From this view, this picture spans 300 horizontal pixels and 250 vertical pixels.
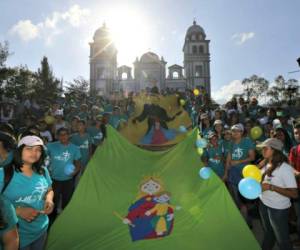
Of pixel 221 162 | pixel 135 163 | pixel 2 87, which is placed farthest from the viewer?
pixel 2 87

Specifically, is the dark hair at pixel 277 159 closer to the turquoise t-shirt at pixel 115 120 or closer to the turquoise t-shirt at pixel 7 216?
the turquoise t-shirt at pixel 7 216

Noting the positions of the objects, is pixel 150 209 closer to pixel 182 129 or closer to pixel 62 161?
pixel 62 161

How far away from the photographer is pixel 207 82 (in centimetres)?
6012

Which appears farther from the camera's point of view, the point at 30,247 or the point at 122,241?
the point at 122,241

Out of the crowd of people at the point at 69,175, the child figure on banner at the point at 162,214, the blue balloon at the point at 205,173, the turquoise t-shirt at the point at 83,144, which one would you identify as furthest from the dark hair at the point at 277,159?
the turquoise t-shirt at the point at 83,144

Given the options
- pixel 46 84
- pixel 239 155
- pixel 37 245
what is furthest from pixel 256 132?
pixel 46 84

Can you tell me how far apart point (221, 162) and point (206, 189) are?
160 cm

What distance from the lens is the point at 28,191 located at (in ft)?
10.8

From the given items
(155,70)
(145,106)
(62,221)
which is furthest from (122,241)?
(155,70)

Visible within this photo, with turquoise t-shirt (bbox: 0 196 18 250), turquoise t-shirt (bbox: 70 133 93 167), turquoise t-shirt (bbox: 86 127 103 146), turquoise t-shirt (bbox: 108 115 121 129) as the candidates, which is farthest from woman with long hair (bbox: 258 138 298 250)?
turquoise t-shirt (bbox: 108 115 121 129)

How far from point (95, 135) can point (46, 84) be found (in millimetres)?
40277

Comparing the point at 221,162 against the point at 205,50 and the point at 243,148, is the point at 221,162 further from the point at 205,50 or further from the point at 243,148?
the point at 205,50

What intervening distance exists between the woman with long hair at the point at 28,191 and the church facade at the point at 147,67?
56571 millimetres

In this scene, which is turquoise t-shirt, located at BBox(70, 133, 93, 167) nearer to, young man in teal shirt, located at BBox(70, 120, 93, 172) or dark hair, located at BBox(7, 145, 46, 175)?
young man in teal shirt, located at BBox(70, 120, 93, 172)
